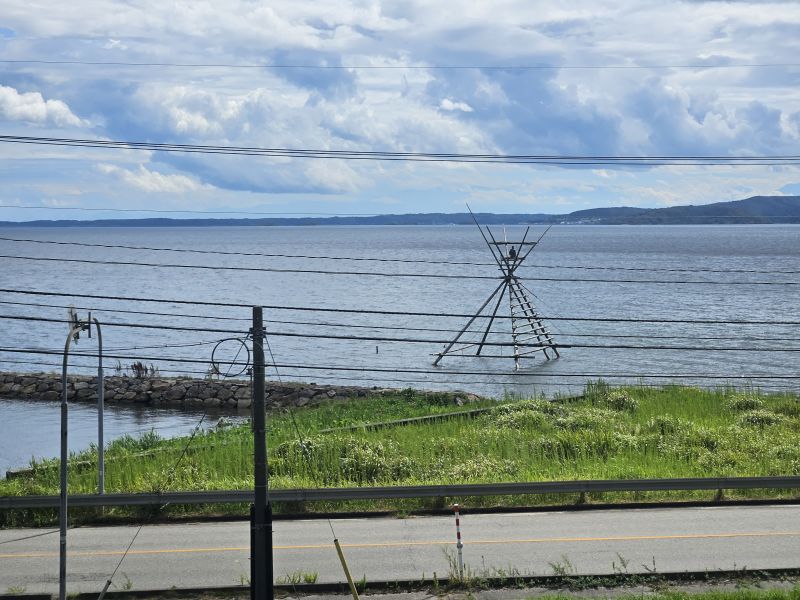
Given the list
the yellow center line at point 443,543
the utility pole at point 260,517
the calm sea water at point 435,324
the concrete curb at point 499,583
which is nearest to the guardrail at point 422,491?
the yellow center line at point 443,543

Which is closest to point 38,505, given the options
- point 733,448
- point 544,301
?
point 733,448

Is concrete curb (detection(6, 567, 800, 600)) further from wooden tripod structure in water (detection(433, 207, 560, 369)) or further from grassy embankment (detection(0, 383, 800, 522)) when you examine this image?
wooden tripod structure in water (detection(433, 207, 560, 369))

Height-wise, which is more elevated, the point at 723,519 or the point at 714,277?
the point at 714,277

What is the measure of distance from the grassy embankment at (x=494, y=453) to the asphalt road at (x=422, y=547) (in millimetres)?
1354

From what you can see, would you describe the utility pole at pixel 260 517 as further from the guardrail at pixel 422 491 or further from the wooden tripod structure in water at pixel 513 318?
the wooden tripod structure in water at pixel 513 318

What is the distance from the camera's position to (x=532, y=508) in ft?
76.2

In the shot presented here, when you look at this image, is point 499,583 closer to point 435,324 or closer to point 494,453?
point 494,453

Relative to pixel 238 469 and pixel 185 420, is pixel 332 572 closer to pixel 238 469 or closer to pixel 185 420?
pixel 238 469

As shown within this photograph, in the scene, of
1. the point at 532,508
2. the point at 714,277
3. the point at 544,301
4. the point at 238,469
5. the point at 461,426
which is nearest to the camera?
the point at 532,508

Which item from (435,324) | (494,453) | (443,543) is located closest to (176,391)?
(494,453)

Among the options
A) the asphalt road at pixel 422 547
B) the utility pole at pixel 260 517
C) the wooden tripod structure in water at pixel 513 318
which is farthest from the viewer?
the wooden tripod structure in water at pixel 513 318

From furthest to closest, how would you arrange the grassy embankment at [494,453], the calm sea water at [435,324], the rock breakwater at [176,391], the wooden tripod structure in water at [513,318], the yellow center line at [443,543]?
the calm sea water at [435,324]
the rock breakwater at [176,391]
the wooden tripod structure in water at [513,318]
the grassy embankment at [494,453]
the yellow center line at [443,543]

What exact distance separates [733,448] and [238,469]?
560 inches

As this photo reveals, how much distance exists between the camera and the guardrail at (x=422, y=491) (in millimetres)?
21938
